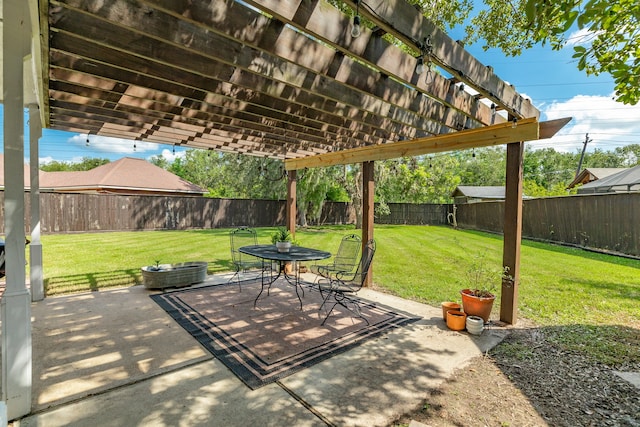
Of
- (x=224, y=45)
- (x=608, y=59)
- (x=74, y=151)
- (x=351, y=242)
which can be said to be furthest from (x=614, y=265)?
(x=74, y=151)

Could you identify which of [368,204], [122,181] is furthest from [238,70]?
[122,181]

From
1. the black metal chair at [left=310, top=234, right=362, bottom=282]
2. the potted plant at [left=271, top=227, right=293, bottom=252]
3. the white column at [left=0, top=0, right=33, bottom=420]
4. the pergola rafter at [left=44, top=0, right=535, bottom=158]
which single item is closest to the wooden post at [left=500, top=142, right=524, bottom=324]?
the pergola rafter at [left=44, top=0, right=535, bottom=158]

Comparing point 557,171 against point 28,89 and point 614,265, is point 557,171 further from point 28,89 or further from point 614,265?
point 28,89

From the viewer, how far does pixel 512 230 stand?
3828 millimetres

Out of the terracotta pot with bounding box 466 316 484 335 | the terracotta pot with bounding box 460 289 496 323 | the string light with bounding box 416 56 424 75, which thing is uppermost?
the string light with bounding box 416 56 424 75

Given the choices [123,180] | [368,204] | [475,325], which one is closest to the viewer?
[475,325]

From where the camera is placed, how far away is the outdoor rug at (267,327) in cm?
285

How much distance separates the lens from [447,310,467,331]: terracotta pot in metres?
3.65

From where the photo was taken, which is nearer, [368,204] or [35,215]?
[35,215]

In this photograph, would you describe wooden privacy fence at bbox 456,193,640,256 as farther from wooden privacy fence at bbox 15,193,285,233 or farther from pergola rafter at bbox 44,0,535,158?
wooden privacy fence at bbox 15,193,285,233

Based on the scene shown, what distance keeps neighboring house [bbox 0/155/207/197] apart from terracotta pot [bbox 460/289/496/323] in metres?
16.7

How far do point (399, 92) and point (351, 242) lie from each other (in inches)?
108

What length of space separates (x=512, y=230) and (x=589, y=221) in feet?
23.9

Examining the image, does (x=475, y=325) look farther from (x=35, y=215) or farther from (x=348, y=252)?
(x=35, y=215)
